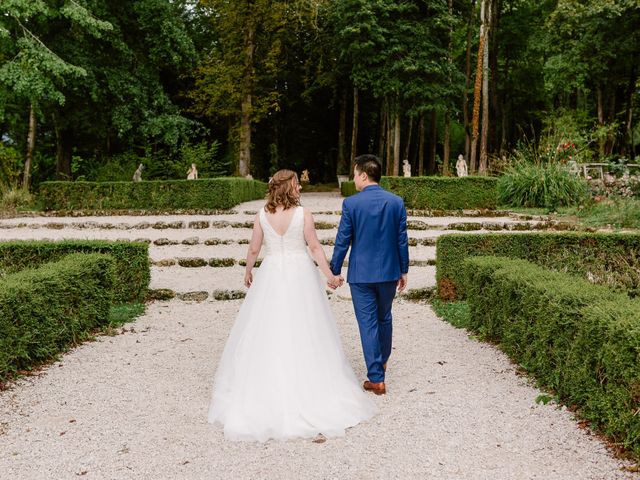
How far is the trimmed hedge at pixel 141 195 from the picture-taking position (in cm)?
1720

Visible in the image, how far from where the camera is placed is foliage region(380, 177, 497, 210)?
17141mm

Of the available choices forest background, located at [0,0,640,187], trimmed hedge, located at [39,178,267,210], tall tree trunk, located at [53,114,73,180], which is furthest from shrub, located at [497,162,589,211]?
tall tree trunk, located at [53,114,73,180]

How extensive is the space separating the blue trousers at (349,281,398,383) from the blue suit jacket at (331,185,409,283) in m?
0.10

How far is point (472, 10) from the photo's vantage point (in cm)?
2939

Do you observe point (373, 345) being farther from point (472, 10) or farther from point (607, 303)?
point (472, 10)

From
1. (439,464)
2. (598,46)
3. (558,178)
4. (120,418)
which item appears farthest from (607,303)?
(598,46)

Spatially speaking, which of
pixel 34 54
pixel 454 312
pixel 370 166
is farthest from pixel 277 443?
pixel 34 54

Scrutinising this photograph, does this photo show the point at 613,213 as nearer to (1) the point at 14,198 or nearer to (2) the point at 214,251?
(2) the point at 214,251

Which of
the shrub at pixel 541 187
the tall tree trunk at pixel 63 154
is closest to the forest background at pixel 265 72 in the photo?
the tall tree trunk at pixel 63 154

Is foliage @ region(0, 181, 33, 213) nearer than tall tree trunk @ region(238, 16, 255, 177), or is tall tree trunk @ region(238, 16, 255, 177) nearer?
foliage @ region(0, 181, 33, 213)

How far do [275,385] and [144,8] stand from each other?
62.3 feet

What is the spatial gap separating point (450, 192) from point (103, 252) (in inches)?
444

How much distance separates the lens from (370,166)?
15.2 ft

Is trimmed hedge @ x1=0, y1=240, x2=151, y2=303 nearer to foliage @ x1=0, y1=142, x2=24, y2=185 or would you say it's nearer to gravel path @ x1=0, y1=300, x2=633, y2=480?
gravel path @ x1=0, y1=300, x2=633, y2=480
